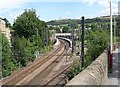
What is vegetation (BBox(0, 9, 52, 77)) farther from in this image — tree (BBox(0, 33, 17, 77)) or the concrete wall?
the concrete wall

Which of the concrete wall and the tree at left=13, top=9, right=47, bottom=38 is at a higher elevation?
the tree at left=13, top=9, right=47, bottom=38

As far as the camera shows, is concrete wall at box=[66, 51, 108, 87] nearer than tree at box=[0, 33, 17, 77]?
Yes

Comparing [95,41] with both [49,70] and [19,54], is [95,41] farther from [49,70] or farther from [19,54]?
[19,54]

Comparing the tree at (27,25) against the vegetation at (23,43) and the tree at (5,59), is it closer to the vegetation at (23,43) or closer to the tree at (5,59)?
the vegetation at (23,43)

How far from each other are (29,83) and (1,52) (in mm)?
9501

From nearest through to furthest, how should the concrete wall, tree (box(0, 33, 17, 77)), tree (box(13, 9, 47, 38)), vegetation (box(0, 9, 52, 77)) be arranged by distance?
the concrete wall → tree (box(0, 33, 17, 77)) → vegetation (box(0, 9, 52, 77)) → tree (box(13, 9, 47, 38))

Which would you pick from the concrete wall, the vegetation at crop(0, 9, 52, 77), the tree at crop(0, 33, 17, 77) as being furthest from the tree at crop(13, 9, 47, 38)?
the concrete wall

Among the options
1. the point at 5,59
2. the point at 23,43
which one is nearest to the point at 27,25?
the point at 23,43

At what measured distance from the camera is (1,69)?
40.2 meters

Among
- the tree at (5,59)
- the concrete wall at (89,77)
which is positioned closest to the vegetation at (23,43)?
the tree at (5,59)

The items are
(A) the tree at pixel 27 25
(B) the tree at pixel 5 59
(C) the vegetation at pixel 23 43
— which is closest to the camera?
(B) the tree at pixel 5 59

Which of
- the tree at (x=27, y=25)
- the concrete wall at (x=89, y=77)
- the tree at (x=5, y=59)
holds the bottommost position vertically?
the tree at (x=5, y=59)

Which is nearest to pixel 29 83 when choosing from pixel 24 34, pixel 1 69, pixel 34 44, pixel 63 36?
pixel 1 69

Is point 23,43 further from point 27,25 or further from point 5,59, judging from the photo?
point 27,25
